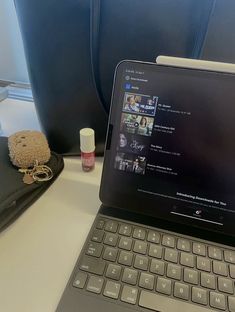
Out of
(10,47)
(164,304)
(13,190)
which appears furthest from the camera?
(10,47)

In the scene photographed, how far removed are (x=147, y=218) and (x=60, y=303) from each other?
162 mm

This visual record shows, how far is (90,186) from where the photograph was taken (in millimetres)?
499

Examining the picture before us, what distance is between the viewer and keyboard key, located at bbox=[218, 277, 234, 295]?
34 cm

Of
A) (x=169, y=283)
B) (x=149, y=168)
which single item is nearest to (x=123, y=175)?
(x=149, y=168)

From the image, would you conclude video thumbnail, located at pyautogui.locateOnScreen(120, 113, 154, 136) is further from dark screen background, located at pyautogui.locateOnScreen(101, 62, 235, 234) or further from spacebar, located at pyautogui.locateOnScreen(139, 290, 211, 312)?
spacebar, located at pyautogui.locateOnScreen(139, 290, 211, 312)

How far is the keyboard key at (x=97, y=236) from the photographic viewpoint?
1.27ft

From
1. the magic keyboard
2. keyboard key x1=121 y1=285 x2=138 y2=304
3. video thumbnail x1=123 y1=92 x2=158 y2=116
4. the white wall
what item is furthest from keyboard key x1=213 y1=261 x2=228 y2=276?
the white wall

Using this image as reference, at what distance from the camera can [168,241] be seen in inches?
15.3

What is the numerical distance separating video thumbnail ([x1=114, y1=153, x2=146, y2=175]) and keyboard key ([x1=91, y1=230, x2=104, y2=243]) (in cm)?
9

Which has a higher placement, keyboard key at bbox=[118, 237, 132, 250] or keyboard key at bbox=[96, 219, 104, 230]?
keyboard key at bbox=[96, 219, 104, 230]

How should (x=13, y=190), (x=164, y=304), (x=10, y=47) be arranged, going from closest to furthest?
(x=164, y=304) < (x=13, y=190) < (x=10, y=47)

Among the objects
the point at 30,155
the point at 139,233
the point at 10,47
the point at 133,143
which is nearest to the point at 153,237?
the point at 139,233

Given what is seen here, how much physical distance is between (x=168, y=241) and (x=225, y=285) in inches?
3.3

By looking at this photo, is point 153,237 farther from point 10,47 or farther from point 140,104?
point 10,47
